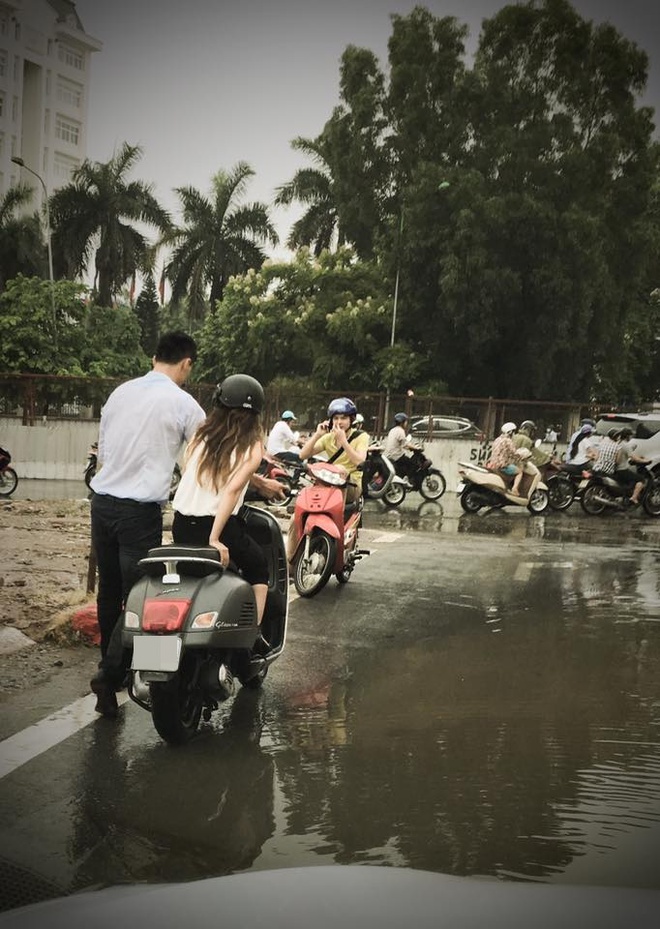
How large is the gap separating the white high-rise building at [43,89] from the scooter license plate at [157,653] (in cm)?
6793

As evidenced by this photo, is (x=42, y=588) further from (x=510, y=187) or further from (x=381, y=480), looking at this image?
(x=510, y=187)

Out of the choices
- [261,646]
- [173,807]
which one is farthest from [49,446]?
[173,807]

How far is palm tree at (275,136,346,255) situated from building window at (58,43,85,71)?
4067 cm

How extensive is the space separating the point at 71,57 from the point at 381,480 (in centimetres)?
7478

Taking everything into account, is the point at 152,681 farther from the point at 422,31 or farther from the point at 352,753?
the point at 422,31

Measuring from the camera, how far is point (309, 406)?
3000 centimetres

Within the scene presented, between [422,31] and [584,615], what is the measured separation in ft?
115

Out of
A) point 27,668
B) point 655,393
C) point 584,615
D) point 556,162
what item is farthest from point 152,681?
point 655,393

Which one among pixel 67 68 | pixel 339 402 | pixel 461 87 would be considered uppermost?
pixel 67 68

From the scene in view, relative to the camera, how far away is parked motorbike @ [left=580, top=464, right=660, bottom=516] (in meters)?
21.0

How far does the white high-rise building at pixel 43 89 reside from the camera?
75.0 metres

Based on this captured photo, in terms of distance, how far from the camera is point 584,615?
9258mm

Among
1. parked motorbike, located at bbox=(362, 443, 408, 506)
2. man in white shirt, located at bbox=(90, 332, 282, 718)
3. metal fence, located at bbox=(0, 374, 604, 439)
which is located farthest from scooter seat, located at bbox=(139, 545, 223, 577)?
metal fence, located at bbox=(0, 374, 604, 439)

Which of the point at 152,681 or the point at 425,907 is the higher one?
the point at 425,907
